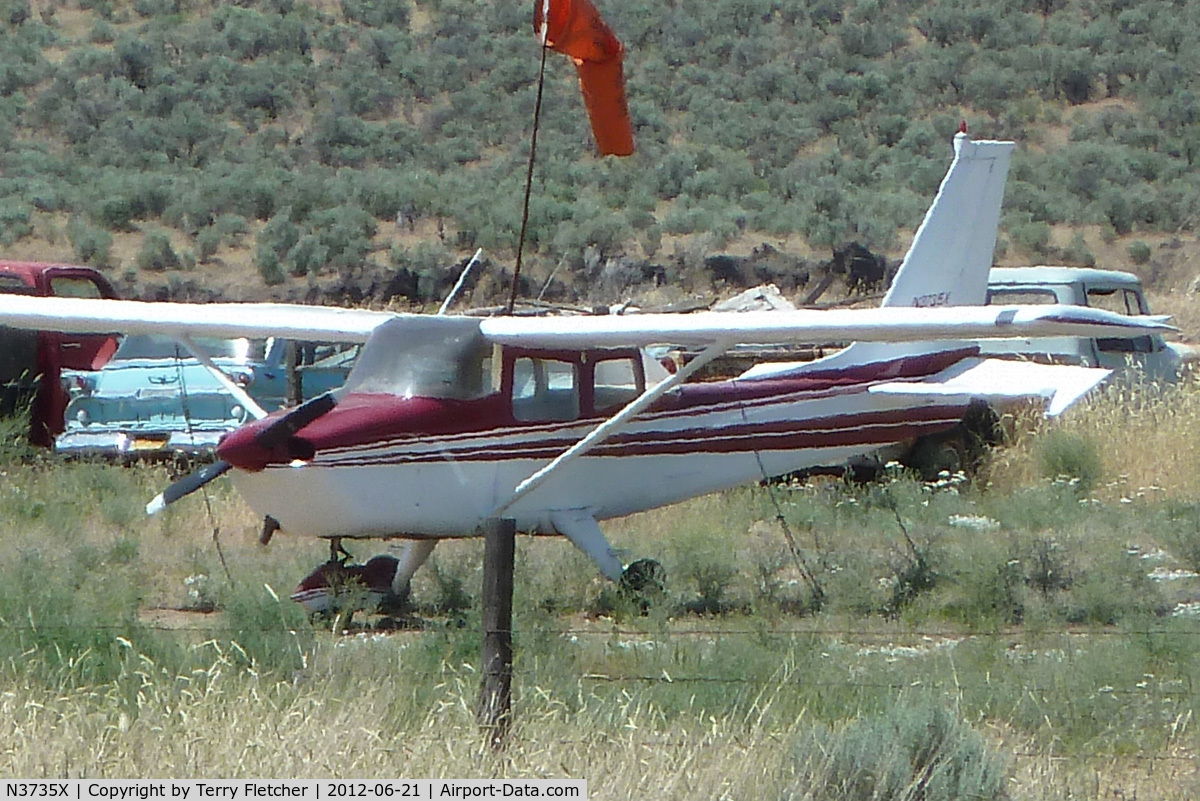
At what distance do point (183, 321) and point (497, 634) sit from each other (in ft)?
18.5

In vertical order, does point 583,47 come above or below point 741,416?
above

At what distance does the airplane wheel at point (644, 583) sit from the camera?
31.1 ft

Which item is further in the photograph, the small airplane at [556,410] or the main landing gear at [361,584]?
the main landing gear at [361,584]

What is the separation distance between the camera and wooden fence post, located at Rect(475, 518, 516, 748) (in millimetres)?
5426

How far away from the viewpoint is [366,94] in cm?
4200

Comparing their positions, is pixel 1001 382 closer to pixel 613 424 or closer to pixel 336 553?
pixel 613 424

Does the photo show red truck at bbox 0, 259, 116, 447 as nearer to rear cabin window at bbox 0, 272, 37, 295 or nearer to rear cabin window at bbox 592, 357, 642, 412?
rear cabin window at bbox 0, 272, 37, 295

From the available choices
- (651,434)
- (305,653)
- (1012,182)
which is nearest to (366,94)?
(1012,182)

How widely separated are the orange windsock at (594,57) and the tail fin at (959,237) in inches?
117

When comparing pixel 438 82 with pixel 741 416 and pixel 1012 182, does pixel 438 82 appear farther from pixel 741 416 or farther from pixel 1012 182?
pixel 741 416

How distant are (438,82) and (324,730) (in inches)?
1544

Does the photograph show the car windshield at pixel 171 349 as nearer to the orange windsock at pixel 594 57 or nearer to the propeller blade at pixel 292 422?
the orange windsock at pixel 594 57

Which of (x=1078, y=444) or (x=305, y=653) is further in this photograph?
(x=1078, y=444)

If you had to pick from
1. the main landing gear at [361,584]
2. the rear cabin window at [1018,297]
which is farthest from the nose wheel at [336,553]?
the rear cabin window at [1018,297]
